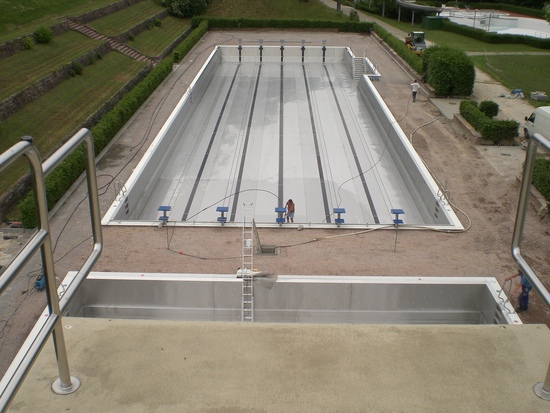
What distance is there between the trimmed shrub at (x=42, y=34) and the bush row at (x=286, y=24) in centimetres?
1570

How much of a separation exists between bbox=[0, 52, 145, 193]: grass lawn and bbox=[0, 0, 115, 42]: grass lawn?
3.06 meters

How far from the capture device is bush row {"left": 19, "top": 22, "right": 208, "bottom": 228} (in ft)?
37.1

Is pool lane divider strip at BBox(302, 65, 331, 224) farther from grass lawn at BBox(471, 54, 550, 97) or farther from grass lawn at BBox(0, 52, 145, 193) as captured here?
grass lawn at BBox(471, 54, 550, 97)

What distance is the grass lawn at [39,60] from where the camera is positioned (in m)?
17.7

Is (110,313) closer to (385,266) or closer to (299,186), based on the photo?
(385,266)

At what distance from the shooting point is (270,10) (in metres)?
40.2

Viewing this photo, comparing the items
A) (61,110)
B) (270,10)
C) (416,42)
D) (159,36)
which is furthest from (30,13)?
(416,42)

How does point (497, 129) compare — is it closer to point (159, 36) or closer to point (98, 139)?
point (98, 139)

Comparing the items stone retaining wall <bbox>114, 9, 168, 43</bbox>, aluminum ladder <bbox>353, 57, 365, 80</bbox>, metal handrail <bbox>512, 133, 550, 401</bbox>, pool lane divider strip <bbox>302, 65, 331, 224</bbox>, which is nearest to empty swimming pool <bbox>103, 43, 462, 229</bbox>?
pool lane divider strip <bbox>302, 65, 331, 224</bbox>

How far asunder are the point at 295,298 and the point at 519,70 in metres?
23.3

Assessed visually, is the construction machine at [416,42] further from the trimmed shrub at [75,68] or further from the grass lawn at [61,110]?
the trimmed shrub at [75,68]

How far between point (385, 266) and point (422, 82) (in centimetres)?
1560

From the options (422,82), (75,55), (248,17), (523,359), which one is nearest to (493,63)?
(422,82)

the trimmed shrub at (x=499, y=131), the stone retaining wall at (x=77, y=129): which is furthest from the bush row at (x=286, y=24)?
the trimmed shrub at (x=499, y=131)
